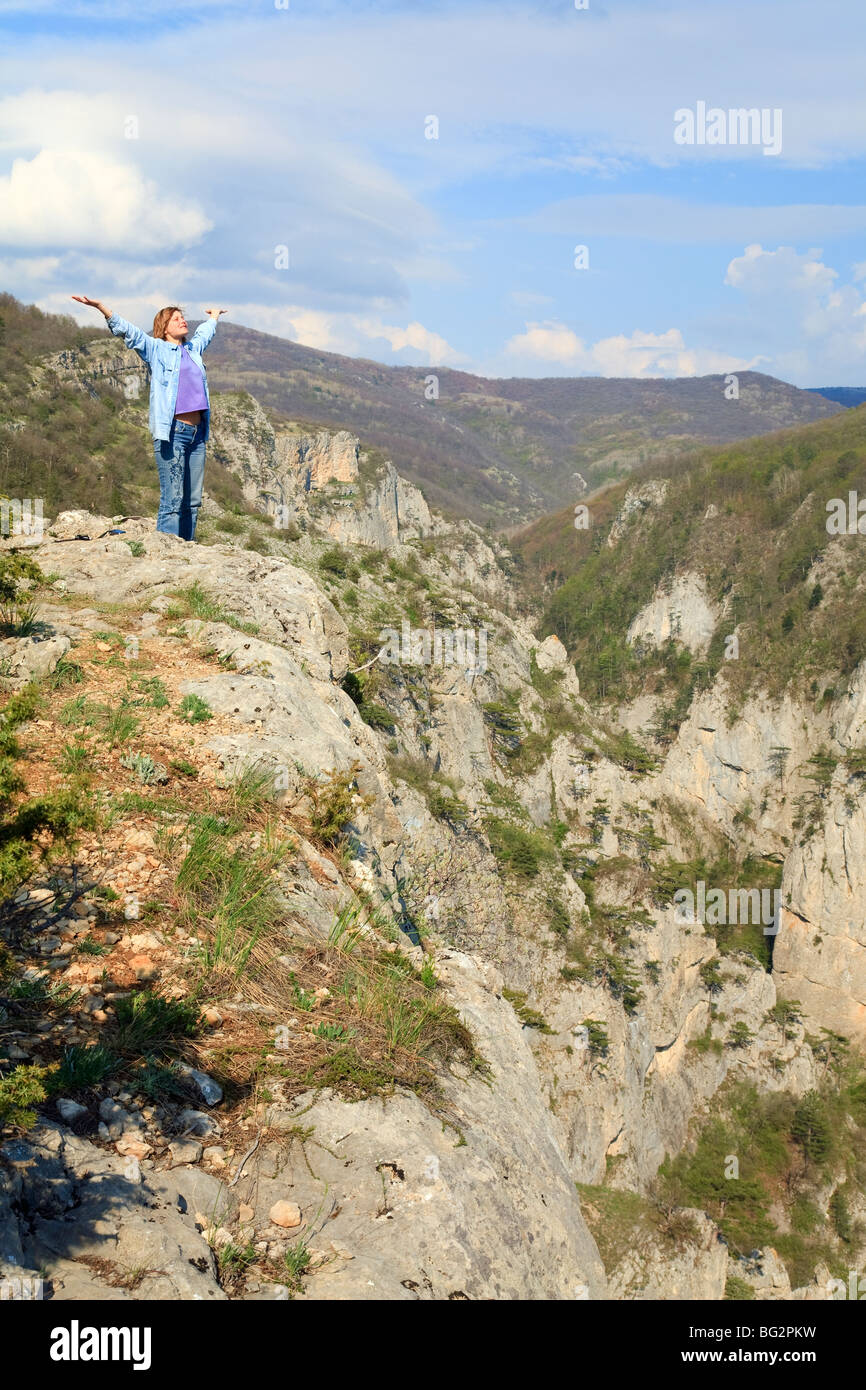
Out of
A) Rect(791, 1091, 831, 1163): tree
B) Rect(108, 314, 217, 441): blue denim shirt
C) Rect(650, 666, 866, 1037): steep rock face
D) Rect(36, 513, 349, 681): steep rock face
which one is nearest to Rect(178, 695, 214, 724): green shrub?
Rect(36, 513, 349, 681): steep rock face

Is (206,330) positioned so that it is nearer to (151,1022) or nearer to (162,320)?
(162,320)

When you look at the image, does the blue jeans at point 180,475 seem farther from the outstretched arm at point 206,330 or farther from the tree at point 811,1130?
the tree at point 811,1130

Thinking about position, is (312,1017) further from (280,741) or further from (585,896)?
(585,896)

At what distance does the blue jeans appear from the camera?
8164mm

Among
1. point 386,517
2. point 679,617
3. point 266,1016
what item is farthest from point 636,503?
point 266,1016

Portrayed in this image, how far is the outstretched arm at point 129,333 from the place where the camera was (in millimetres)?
7301

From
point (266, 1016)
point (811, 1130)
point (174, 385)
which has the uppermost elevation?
point (174, 385)

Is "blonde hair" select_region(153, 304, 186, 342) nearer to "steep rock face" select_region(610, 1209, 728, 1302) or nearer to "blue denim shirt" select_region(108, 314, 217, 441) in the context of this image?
"blue denim shirt" select_region(108, 314, 217, 441)

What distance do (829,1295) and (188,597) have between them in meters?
45.5

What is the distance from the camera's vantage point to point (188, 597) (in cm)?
789

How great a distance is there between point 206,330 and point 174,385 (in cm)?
87

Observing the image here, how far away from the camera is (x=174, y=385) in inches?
306

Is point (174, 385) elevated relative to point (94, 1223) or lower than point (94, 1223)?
elevated
